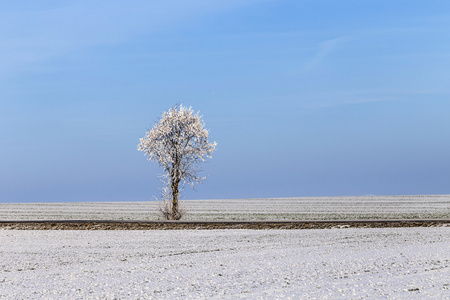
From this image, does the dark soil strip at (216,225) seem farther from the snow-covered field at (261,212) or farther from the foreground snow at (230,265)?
the snow-covered field at (261,212)

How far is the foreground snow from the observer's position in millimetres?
10469

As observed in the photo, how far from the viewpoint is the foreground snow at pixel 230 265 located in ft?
34.3

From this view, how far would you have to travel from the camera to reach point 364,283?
11.0 meters

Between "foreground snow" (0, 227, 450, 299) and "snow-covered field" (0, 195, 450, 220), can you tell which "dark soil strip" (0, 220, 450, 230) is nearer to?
"foreground snow" (0, 227, 450, 299)

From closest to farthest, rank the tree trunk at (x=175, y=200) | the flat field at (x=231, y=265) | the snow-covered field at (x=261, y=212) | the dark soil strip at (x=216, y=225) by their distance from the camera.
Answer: the flat field at (x=231, y=265), the dark soil strip at (x=216, y=225), the tree trunk at (x=175, y=200), the snow-covered field at (x=261, y=212)

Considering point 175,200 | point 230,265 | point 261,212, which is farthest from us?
point 261,212

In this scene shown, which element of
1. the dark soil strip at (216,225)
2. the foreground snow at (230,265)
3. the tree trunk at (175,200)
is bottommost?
the foreground snow at (230,265)

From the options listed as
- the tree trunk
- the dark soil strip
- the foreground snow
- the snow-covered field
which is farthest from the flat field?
the snow-covered field

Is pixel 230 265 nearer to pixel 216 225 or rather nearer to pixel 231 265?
pixel 231 265

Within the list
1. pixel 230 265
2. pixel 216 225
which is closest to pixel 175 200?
pixel 216 225

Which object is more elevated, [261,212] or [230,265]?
[261,212]

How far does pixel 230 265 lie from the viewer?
13727mm

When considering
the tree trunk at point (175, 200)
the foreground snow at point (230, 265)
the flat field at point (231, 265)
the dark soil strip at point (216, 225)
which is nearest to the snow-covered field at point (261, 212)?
the tree trunk at point (175, 200)

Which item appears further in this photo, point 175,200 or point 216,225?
point 175,200
